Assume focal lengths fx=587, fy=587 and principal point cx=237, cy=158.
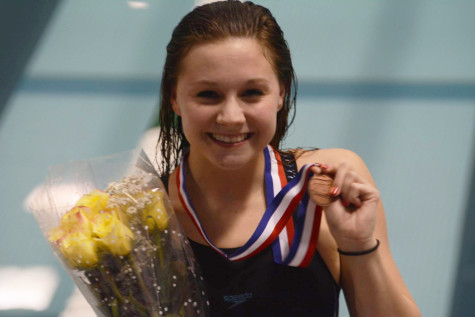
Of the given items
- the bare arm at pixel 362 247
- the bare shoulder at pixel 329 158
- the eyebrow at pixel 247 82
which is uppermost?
the eyebrow at pixel 247 82

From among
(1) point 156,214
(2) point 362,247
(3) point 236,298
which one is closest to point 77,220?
(1) point 156,214

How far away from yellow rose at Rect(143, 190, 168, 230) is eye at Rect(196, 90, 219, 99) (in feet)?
0.92

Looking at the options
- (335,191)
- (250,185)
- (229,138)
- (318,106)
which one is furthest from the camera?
(318,106)

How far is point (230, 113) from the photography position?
135 centimetres


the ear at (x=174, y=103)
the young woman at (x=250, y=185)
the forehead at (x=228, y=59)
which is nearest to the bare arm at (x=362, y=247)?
the young woman at (x=250, y=185)

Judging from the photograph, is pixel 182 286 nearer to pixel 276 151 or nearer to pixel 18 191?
pixel 276 151

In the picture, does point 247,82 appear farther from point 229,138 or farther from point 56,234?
point 56,234

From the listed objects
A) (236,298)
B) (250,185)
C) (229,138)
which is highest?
(229,138)

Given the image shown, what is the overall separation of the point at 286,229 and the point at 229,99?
1.24 feet

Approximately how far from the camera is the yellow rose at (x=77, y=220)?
1159 millimetres

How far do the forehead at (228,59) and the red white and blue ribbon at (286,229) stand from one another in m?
0.29

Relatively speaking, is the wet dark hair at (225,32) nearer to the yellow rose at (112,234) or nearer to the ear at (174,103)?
the ear at (174,103)

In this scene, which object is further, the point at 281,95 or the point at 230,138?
the point at 281,95

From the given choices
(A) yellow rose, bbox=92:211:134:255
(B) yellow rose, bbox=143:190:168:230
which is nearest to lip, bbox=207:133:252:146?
(B) yellow rose, bbox=143:190:168:230
